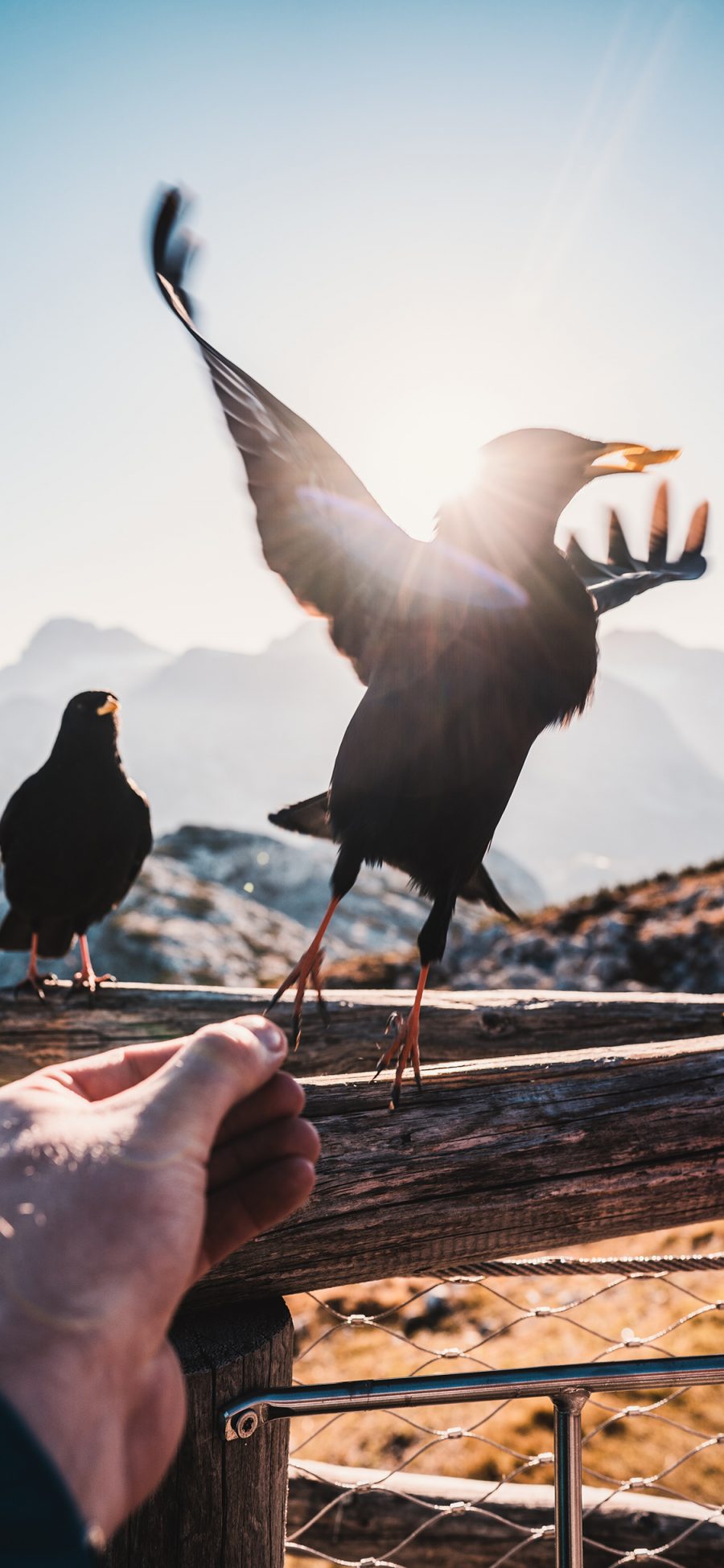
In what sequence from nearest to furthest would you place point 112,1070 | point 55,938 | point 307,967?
point 112,1070
point 307,967
point 55,938

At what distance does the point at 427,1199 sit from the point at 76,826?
10.8 ft

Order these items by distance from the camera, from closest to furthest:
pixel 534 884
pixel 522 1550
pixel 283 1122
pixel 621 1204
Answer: pixel 283 1122 < pixel 621 1204 < pixel 522 1550 < pixel 534 884

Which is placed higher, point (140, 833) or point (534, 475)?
point (534, 475)

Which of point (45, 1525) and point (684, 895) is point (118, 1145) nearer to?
point (45, 1525)

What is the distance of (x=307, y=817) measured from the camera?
3.26m

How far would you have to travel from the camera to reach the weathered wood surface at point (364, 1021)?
10.2 feet

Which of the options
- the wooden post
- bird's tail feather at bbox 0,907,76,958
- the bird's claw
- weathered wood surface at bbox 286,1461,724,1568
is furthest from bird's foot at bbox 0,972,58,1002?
the wooden post

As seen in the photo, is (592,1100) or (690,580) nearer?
(592,1100)

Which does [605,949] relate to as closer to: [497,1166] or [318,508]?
[318,508]

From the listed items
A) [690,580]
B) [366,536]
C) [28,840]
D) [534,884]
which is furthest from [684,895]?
[534,884]

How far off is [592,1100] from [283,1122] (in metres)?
0.87

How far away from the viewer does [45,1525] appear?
1.98 feet

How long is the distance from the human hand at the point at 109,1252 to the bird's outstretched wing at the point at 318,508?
1.76 meters

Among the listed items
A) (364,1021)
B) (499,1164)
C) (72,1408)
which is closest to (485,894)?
(364,1021)
